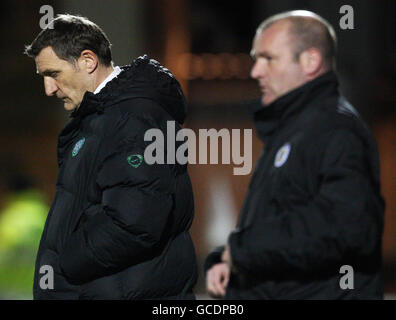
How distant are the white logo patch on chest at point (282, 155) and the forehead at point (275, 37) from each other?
1.04 ft

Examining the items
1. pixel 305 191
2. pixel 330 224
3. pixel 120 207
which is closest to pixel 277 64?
pixel 305 191

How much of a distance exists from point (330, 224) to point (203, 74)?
20.2 feet

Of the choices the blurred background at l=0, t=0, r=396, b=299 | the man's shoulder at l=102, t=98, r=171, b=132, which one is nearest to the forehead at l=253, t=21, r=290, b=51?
the man's shoulder at l=102, t=98, r=171, b=132

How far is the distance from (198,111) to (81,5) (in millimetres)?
1555

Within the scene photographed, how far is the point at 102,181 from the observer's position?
3117mm

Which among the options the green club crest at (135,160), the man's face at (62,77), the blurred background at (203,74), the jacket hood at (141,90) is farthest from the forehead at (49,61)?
the blurred background at (203,74)

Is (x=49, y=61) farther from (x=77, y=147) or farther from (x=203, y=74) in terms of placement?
(x=203, y=74)

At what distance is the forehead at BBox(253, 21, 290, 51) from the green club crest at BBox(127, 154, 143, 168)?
0.67m

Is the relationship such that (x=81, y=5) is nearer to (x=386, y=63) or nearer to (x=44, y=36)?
(x=386, y=63)

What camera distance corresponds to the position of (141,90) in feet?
10.8

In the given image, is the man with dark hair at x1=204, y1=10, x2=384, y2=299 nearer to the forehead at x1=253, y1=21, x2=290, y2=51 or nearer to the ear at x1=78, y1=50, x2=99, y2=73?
the forehead at x1=253, y1=21, x2=290, y2=51

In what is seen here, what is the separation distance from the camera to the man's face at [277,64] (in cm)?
265

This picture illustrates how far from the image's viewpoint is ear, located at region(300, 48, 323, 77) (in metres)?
2.63

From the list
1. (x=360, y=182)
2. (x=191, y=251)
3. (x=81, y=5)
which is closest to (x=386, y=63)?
(x=81, y=5)
